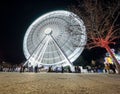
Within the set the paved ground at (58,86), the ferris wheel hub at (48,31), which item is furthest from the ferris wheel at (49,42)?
the paved ground at (58,86)

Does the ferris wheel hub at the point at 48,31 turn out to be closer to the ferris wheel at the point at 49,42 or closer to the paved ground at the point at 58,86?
the ferris wheel at the point at 49,42

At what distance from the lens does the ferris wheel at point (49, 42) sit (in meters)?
49.3

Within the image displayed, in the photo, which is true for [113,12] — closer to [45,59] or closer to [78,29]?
[78,29]

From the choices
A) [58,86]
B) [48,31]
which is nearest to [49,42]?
[48,31]

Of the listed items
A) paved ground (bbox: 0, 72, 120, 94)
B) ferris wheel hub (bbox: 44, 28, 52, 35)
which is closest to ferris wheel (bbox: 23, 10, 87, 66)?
ferris wheel hub (bbox: 44, 28, 52, 35)

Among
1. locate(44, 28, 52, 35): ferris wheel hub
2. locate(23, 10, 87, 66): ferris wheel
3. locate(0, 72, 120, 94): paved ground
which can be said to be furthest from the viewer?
locate(44, 28, 52, 35): ferris wheel hub

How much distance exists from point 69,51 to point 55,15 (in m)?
8.43

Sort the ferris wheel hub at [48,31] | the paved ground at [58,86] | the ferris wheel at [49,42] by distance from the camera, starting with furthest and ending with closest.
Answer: the ferris wheel hub at [48,31], the ferris wheel at [49,42], the paved ground at [58,86]

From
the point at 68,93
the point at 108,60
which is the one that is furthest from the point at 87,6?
the point at 108,60

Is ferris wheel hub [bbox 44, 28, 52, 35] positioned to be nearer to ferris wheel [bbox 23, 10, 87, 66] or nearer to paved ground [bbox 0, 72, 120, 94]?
ferris wheel [bbox 23, 10, 87, 66]

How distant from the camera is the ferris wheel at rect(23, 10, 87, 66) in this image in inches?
1940

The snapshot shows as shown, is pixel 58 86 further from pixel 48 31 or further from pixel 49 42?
pixel 49 42

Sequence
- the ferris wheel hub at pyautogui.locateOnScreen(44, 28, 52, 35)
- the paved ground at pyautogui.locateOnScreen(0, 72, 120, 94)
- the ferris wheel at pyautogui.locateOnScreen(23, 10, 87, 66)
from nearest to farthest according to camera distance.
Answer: the paved ground at pyautogui.locateOnScreen(0, 72, 120, 94), the ferris wheel at pyautogui.locateOnScreen(23, 10, 87, 66), the ferris wheel hub at pyautogui.locateOnScreen(44, 28, 52, 35)

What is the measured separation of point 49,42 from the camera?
2080 inches
